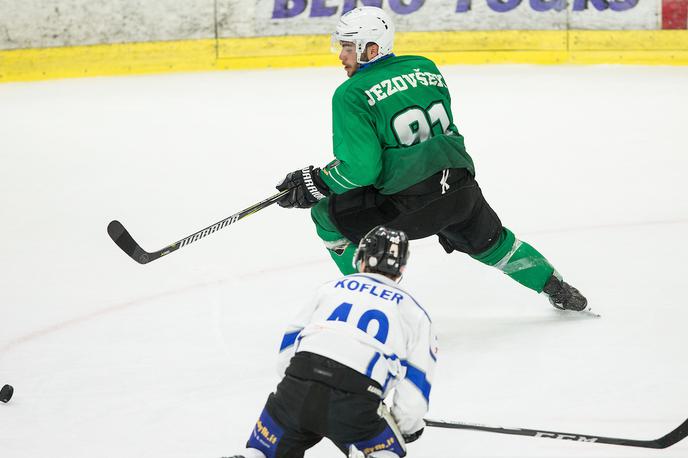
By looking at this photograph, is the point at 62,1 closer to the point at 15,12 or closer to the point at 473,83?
the point at 15,12

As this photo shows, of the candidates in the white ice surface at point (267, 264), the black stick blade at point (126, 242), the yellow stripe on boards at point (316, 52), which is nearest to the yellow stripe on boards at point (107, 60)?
the yellow stripe on boards at point (316, 52)

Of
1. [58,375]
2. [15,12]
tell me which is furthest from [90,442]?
[15,12]

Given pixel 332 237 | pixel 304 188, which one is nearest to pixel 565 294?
pixel 332 237

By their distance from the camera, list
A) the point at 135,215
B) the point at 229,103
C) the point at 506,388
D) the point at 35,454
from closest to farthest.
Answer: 1. the point at 35,454
2. the point at 506,388
3. the point at 135,215
4. the point at 229,103

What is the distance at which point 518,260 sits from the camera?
384cm

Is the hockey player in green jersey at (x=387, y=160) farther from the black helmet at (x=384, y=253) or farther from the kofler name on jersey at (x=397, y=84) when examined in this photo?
the black helmet at (x=384, y=253)

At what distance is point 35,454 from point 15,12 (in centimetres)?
580

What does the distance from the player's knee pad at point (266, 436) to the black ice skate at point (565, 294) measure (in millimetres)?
1689

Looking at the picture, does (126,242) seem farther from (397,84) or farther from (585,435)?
(585,435)

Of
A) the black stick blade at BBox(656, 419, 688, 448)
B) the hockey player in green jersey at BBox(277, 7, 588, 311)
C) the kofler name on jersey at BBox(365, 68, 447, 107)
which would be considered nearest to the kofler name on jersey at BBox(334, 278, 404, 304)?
the black stick blade at BBox(656, 419, 688, 448)

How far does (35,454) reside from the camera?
297 centimetres

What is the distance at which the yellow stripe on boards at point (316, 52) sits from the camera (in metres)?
8.16

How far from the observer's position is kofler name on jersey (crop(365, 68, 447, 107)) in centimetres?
347

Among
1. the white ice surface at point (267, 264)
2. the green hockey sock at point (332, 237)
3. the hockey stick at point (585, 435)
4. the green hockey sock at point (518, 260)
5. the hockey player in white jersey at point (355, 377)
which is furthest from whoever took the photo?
the green hockey sock at point (518, 260)
